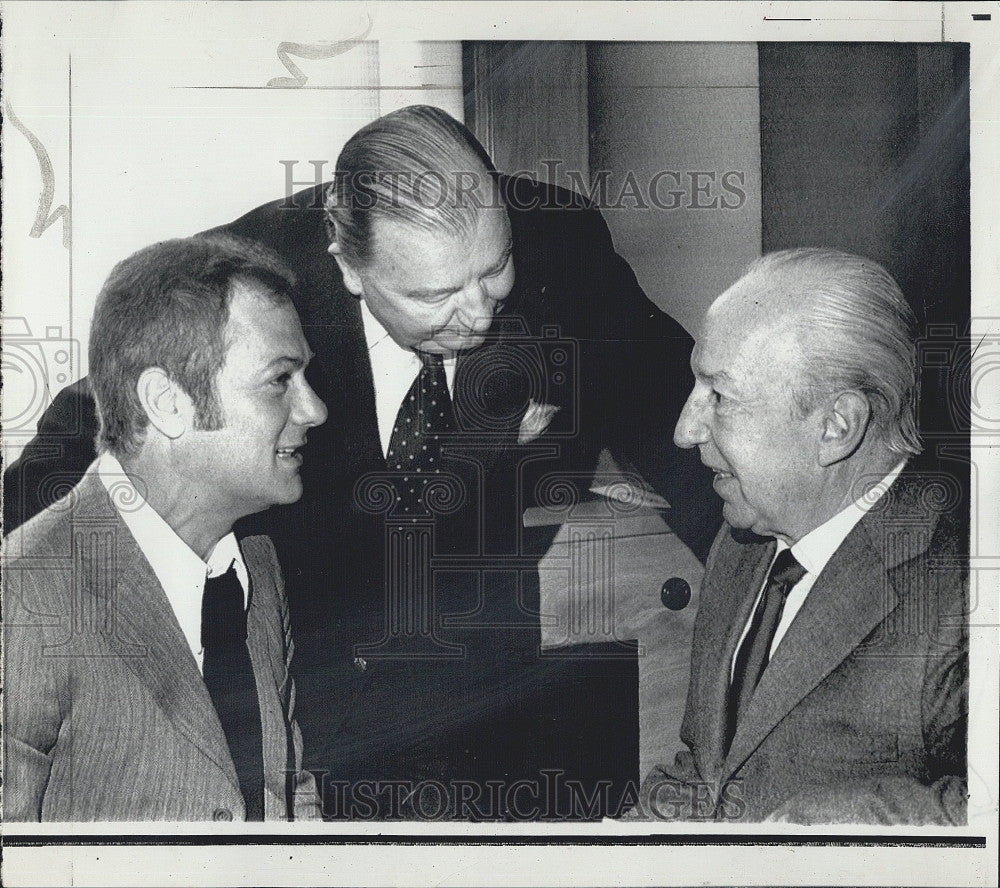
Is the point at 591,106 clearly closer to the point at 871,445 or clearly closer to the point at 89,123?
the point at 871,445

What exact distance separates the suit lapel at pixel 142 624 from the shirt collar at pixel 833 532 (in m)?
1.44

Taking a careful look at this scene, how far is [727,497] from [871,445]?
350mm

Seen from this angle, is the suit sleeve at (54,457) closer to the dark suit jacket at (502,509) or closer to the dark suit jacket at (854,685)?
the dark suit jacket at (502,509)

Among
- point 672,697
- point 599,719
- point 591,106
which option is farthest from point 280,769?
point 591,106

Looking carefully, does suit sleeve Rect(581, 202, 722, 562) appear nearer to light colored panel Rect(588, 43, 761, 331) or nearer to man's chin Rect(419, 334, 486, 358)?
light colored panel Rect(588, 43, 761, 331)

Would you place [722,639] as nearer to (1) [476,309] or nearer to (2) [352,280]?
(1) [476,309]

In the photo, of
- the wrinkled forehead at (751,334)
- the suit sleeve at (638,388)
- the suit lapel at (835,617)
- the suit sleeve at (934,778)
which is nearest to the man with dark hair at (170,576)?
the suit sleeve at (638,388)

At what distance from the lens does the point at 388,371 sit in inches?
90.9

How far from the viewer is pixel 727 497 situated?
2295 mm

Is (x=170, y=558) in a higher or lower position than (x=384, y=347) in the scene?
lower

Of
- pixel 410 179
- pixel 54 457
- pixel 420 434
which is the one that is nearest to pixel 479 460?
pixel 420 434

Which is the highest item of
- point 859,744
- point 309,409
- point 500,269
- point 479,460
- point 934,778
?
point 500,269

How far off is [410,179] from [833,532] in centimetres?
129

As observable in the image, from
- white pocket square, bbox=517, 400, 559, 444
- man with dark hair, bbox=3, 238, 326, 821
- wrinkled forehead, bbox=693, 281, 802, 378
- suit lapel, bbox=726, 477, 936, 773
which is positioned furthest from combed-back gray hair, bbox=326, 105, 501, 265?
suit lapel, bbox=726, 477, 936, 773
